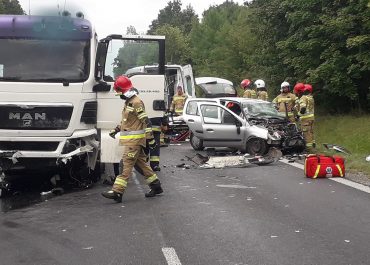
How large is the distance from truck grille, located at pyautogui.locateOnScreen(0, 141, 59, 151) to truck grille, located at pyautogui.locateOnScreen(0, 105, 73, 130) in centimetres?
25

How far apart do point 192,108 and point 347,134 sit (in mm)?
5716

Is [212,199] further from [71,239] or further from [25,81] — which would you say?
[25,81]

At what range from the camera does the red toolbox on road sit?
10.7 m

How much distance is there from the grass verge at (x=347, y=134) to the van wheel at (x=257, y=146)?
5.57ft

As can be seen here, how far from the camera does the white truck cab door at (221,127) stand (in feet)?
48.6

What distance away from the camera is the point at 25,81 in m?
8.97

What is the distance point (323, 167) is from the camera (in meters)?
10.7

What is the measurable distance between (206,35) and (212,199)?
53.6 m

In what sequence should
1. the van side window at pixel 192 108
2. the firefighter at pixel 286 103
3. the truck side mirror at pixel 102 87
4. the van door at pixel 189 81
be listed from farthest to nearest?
the van door at pixel 189 81 → the firefighter at pixel 286 103 → the van side window at pixel 192 108 → the truck side mirror at pixel 102 87

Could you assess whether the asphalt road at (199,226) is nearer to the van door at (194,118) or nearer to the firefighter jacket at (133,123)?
the firefighter jacket at (133,123)

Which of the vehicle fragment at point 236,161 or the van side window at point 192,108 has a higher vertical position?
the van side window at point 192,108

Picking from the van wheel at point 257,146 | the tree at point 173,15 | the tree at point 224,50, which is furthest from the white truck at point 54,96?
the tree at point 173,15

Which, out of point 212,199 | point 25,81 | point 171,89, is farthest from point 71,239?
point 171,89

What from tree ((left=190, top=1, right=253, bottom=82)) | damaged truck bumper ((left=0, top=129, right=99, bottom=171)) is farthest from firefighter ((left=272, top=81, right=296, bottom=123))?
tree ((left=190, top=1, right=253, bottom=82))
